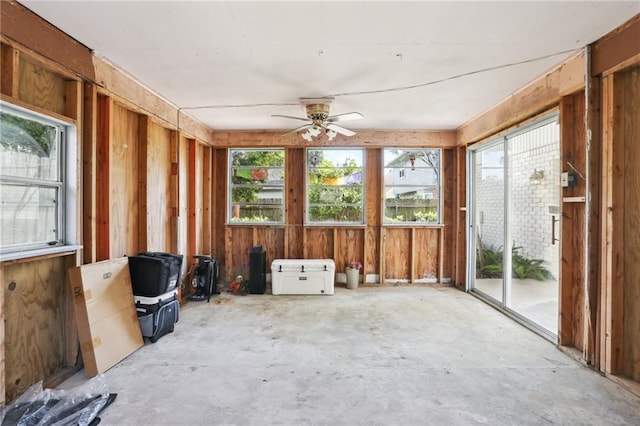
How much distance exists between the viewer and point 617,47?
2.14m

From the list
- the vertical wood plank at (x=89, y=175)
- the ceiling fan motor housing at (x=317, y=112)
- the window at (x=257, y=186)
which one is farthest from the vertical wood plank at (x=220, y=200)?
the vertical wood plank at (x=89, y=175)

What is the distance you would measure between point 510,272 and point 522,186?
108cm

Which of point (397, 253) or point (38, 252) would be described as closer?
point (38, 252)

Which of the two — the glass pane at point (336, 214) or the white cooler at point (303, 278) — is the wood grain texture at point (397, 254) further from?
the white cooler at point (303, 278)

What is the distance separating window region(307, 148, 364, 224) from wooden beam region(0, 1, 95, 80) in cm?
325

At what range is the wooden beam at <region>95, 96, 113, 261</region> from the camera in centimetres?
275

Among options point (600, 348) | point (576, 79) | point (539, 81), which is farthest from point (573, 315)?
point (539, 81)

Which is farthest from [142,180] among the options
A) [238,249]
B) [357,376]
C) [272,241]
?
[357,376]

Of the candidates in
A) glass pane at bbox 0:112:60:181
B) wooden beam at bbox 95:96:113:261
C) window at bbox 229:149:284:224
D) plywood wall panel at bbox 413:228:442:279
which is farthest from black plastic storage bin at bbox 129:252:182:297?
plywood wall panel at bbox 413:228:442:279

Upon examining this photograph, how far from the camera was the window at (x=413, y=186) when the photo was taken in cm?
514

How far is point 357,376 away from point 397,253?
3.12 metres

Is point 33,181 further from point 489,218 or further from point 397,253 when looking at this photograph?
point 489,218

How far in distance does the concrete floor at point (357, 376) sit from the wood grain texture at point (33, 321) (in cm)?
25

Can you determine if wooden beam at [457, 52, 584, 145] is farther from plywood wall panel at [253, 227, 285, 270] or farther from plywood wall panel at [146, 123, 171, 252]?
plywood wall panel at [146, 123, 171, 252]
